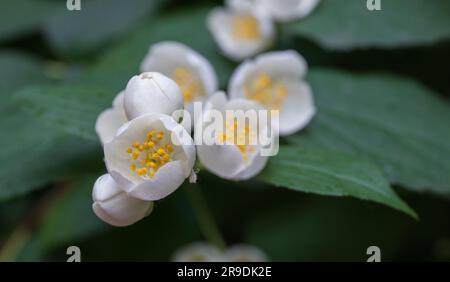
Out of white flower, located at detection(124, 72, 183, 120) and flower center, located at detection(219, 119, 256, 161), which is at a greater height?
white flower, located at detection(124, 72, 183, 120)

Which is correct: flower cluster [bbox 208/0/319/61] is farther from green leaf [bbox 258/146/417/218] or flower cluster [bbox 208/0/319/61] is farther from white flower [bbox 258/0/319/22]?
green leaf [bbox 258/146/417/218]

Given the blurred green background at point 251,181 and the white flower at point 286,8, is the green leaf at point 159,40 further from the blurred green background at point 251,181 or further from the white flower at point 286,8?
the white flower at point 286,8

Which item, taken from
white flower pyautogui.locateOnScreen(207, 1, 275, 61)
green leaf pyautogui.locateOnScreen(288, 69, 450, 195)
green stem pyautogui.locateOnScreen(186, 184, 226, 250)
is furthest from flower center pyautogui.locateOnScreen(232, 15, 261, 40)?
green stem pyautogui.locateOnScreen(186, 184, 226, 250)

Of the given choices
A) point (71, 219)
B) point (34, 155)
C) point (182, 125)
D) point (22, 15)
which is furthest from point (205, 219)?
point (22, 15)

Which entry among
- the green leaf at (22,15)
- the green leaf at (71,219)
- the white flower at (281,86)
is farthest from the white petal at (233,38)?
the green leaf at (22,15)

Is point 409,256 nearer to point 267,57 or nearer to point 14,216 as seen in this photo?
point 267,57

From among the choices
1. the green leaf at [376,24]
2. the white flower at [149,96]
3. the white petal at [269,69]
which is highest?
the white flower at [149,96]

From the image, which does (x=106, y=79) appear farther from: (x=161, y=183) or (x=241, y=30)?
(x=161, y=183)
